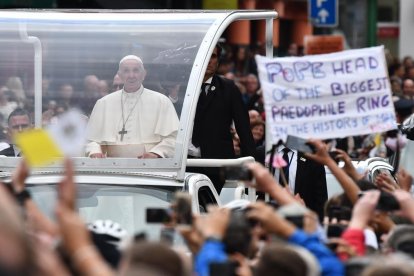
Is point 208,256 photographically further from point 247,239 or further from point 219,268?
point 247,239

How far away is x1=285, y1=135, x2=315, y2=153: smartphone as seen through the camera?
334 inches

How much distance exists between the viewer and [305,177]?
11.9m

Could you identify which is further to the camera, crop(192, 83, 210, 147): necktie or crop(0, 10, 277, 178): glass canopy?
crop(192, 83, 210, 147): necktie

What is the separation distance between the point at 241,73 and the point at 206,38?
14.3 m

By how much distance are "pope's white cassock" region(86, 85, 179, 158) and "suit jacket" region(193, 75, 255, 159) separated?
3.39ft

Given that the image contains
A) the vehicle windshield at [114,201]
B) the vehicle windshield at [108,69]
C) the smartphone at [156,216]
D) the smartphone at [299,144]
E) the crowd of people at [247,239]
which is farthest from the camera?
the vehicle windshield at [108,69]

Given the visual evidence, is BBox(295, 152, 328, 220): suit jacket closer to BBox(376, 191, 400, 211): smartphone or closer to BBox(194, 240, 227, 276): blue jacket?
BBox(376, 191, 400, 211): smartphone

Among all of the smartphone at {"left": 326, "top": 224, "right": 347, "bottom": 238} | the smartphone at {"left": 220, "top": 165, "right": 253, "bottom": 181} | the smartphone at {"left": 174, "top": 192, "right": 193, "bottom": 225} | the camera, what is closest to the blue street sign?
the smartphone at {"left": 326, "top": 224, "right": 347, "bottom": 238}

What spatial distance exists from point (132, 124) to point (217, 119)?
4.20 ft

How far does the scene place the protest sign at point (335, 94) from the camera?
351 inches

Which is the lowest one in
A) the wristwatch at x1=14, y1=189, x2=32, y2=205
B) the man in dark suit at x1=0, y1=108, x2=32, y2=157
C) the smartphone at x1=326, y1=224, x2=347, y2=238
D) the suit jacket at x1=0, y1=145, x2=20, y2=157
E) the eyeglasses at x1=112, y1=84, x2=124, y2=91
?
the suit jacket at x1=0, y1=145, x2=20, y2=157

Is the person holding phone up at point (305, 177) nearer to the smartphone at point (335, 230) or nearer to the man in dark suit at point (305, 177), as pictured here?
the man in dark suit at point (305, 177)

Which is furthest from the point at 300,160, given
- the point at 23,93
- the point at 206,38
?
the point at 23,93

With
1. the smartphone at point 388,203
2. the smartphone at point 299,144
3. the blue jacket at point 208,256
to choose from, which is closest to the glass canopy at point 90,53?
the smartphone at point 299,144
